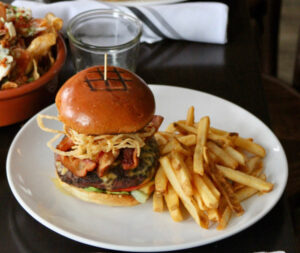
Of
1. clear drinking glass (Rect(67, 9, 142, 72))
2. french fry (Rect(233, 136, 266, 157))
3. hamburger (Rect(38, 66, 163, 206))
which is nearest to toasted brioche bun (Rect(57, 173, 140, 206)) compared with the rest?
hamburger (Rect(38, 66, 163, 206))

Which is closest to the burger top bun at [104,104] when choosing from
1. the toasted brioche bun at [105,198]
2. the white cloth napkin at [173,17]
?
the toasted brioche bun at [105,198]

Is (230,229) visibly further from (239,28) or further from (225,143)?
(239,28)

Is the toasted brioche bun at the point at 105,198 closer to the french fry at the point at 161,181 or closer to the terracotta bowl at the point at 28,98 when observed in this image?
the french fry at the point at 161,181

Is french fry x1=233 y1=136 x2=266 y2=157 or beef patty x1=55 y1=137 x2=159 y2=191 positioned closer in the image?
beef patty x1=55 y1=137 x2=159 y2=191

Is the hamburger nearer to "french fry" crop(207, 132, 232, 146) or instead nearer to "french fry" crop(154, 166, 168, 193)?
"french fry" crop(154, 166, 168, 193)

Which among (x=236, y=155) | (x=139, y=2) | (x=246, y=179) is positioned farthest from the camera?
(x=139, y=2)

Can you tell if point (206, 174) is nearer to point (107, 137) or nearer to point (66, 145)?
point (107, 137)

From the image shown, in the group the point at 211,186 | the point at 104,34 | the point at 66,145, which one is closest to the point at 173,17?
the point at 104,34
